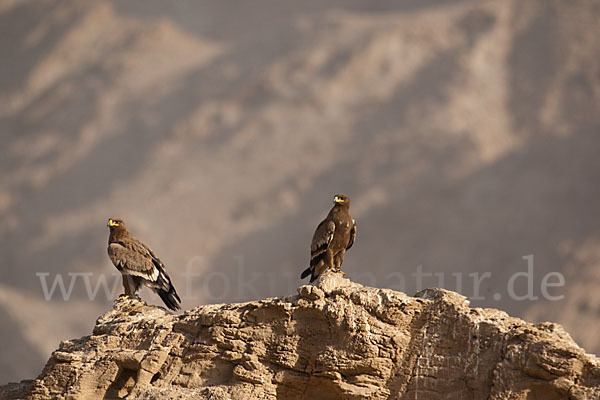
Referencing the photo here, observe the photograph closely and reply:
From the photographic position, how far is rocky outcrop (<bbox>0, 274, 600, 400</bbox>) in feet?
36.0

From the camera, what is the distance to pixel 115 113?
48344mm

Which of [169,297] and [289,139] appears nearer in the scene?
[169,297]

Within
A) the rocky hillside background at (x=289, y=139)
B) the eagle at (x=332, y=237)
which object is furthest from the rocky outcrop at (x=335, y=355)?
the rocky hillside background at (x=289, y=139)

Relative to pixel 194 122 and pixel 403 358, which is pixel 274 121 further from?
pixel 403 358

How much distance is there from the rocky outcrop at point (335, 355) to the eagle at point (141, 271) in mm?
2855

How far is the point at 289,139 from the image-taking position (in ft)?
152

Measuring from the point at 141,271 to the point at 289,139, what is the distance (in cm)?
3091

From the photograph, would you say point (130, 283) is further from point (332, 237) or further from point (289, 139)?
point (289, 139)

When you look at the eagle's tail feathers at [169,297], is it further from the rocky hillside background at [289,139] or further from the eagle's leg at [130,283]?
the rocky hillside background at [289,139]

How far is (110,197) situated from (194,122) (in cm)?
579

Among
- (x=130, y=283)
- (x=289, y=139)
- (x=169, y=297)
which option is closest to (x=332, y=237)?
(x=169, y=297)

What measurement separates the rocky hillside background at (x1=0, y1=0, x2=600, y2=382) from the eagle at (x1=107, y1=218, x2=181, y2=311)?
24.0 meters

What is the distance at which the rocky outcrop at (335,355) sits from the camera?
36.0 ft

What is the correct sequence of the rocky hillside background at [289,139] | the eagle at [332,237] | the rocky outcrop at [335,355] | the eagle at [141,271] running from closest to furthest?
the rocky outcrop at [335,355], the eagle at [141,271], the eagle at [332,237], the rocky hillside background at [289,139]
